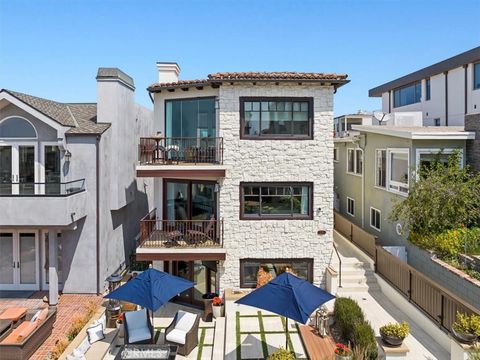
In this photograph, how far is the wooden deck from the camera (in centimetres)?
1127

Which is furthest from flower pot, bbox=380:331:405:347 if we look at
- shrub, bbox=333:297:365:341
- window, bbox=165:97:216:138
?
window, bbox=165:97:216:138

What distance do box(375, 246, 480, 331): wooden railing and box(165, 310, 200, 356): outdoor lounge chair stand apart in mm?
7977

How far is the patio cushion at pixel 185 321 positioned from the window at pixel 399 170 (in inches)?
458

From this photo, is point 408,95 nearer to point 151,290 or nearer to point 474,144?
point 474,144

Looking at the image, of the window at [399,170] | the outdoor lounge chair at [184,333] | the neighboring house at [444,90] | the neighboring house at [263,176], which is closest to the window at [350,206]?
the window at [399,170]

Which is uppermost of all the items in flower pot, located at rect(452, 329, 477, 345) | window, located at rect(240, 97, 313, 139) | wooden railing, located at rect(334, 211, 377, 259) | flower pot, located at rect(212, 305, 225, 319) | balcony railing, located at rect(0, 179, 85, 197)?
window, located at rect(240, 97, 313, 139)

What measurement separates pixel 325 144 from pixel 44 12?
1282 centimetres

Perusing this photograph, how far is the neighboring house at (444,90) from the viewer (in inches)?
893

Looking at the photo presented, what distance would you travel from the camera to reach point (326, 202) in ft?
53.3

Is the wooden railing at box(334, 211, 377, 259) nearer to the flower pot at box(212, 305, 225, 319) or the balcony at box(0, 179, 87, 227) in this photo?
the flower pot at box(212, 305, 225, 319)

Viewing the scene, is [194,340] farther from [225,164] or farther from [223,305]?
[225,164]

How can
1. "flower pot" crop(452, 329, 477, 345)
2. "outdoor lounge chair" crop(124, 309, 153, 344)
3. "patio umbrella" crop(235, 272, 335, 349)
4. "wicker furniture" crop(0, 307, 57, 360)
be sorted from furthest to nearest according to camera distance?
"outdoor lounge chair" crop(124, 309, 153, 344)
"wicker furniture" crop(0, 307, 57, 360)
"patio umbrella" crop(235, 272, 335, 349)
"flower pot" crop(452, 329, 477, 345)

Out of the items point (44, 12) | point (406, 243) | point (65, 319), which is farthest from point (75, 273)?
point (406, 243)

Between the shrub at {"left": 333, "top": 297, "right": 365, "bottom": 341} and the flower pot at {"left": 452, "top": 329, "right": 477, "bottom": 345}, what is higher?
the flower pot at {"left": 452, "top": 329, "right": 477, "bottom": 345}
